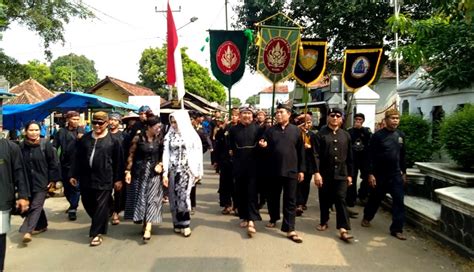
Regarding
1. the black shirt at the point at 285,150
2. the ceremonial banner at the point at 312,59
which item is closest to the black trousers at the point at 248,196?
the black shirt at the point at 285,150

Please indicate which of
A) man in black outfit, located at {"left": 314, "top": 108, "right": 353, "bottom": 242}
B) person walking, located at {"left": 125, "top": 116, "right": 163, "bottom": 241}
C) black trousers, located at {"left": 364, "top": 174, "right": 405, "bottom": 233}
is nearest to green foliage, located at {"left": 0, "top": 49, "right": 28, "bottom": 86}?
person walking, located at {"left": 125, "top": 116, "right": 163, "bottom": 241}

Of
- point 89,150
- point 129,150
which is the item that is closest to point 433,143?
point 129,150

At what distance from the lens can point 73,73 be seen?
58.0 meters

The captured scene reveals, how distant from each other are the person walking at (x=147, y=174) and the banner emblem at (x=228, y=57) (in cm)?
307

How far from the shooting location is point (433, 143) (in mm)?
8078

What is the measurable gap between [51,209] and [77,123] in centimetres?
180

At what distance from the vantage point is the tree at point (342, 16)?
16406 millimetres

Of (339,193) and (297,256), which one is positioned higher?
(339,193)

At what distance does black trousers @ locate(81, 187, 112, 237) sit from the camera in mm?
5445

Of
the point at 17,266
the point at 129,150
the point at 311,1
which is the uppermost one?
the point at 311,1

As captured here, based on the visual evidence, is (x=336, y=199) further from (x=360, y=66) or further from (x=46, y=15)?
(x=46, y=15)

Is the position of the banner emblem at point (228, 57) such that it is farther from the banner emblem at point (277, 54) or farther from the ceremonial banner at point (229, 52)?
the banner emblem at point (277, 54)

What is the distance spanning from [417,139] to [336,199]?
3321 mm

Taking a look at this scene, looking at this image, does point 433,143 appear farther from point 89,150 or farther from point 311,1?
point 311,1
